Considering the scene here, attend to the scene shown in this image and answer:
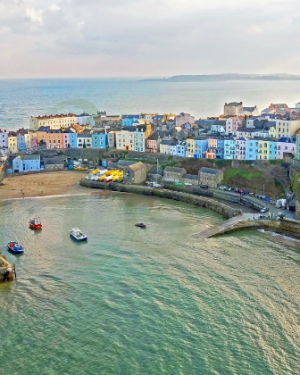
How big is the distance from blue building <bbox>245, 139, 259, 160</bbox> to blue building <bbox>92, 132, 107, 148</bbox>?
44.8 feet

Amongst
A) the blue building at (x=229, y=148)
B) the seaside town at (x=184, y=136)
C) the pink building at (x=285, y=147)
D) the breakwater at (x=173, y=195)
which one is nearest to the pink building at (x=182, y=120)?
the seaside town at (x=184, y=136)

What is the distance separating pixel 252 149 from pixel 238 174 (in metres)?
3.71

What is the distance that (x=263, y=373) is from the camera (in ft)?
40.0

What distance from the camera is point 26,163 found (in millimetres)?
37156

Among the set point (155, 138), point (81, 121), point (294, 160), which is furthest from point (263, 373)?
point (81, 121)

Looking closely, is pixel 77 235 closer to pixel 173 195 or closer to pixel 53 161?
pixel 173 195

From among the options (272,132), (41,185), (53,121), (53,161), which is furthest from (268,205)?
(53,121)

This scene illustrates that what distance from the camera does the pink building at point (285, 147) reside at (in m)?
32.1

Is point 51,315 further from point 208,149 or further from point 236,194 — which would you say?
point 208,149

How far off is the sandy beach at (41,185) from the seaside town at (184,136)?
293 cm

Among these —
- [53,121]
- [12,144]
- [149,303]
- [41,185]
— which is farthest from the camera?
[53,121]

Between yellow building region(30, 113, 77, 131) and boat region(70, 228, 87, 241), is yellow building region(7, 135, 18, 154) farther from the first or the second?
boat region(70, 228, 87, 241)

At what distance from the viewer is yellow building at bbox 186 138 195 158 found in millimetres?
36375

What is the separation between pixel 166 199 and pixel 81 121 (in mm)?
24745
